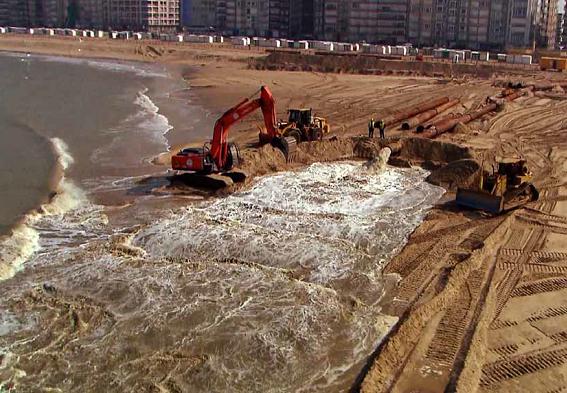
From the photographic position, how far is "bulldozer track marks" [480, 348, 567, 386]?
10695 mm

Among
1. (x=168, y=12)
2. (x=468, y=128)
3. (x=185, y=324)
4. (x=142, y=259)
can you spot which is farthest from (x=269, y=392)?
(x=168, y=12)

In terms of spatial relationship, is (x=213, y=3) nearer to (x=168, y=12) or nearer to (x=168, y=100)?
(x=168, y=12)

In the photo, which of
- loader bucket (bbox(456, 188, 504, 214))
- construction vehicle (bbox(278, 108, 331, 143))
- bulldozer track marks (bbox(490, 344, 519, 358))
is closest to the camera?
bulldozer track marks (bbox(490, 344, 519, 358))

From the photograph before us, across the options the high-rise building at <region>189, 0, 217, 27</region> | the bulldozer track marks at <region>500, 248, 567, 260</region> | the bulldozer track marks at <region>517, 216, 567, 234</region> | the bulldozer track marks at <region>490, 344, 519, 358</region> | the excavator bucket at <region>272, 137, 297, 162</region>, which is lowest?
the bulldozer track marks at <region>490, 344, 519, 358</region>

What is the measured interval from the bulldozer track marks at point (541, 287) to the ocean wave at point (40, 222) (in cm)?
1104

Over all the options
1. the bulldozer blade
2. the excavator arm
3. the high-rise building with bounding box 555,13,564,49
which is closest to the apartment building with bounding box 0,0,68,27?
the high-rise building with bounding box 555,13,564,49

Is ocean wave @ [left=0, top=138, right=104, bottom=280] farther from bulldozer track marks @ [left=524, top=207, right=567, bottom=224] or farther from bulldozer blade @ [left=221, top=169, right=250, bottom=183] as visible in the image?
bulldozer track marks @ [left=524, top=207, right=567, bottom=224]

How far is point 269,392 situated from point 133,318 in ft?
11.7

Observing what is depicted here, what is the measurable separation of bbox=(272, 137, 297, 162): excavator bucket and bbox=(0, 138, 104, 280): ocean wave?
7441 mm

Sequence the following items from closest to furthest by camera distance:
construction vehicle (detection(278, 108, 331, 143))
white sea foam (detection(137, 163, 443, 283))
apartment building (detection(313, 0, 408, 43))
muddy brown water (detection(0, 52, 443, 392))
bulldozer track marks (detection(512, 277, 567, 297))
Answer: muddy brown water (detection(0, 52, 443, 392)), bulldozer track marks (detection(512, 277, 567, 297)), white sea foam (detection(137, 163, 443, 283)), construction vehicle (detection(278, 108, 331, 143)), apartment building (detection(313, 0, 408, 43))

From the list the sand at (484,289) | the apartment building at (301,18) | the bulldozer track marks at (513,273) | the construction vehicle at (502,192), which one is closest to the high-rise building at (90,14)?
the apartment building at (301,18)

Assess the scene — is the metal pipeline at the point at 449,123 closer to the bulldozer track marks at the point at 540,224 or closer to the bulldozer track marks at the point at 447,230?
the bulldozer track marks at the point at 540,224

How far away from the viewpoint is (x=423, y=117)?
3325 cm

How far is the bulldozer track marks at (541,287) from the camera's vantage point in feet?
45.5
